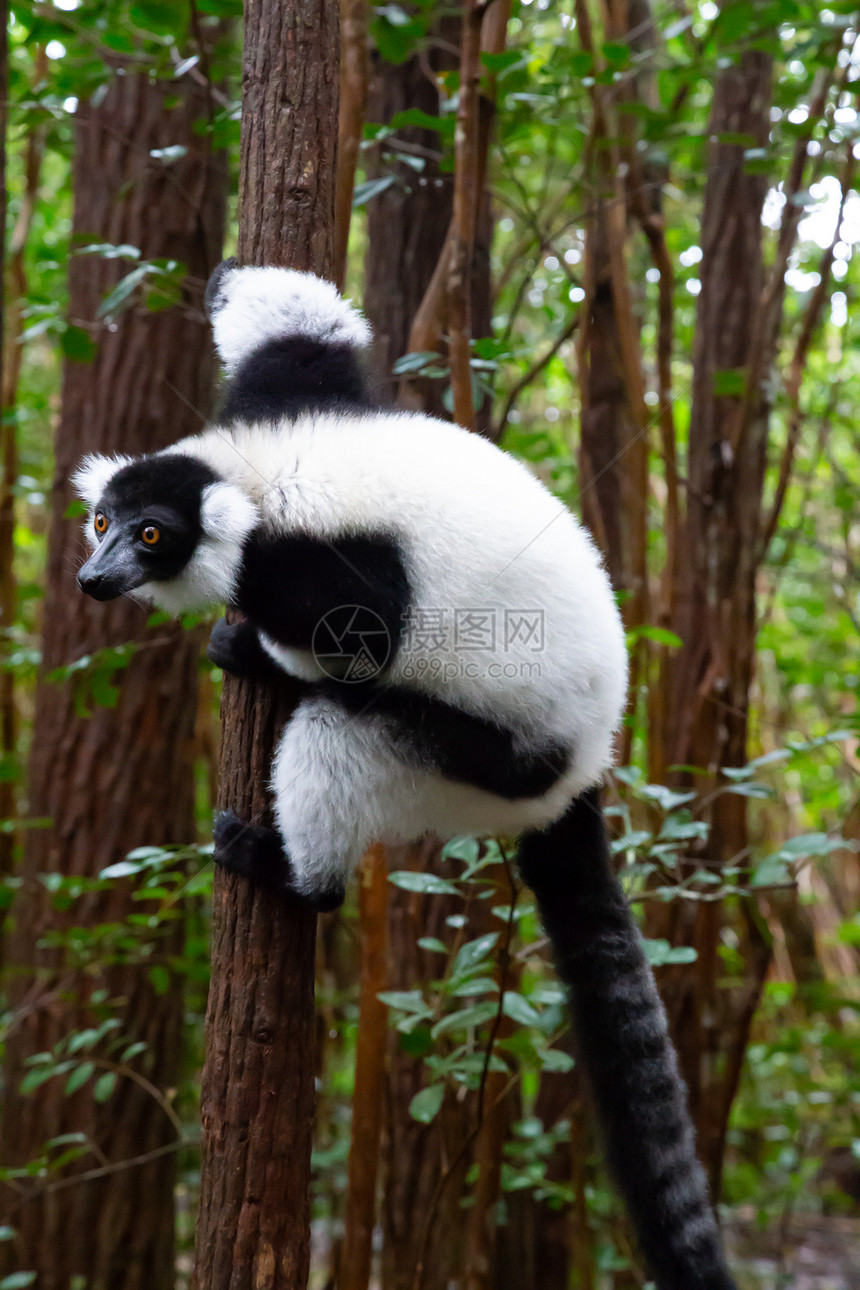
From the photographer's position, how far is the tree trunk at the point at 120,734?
4574mm

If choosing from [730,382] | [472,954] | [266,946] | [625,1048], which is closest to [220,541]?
[266,946]

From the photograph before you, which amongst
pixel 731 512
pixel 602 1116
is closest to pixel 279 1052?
pixel 602 1116

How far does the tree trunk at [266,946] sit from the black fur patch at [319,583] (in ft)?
0.84

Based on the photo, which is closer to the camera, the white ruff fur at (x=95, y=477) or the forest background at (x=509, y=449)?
the white ruff fur at (x=95, y=477)

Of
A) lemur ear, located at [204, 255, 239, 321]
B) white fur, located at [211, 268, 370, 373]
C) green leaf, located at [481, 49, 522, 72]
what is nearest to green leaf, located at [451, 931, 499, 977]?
white fur, located at [211, 268, 370, 373]

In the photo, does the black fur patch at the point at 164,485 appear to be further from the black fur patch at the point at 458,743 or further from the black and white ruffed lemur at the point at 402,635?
the black fur patch at the point at 458,743

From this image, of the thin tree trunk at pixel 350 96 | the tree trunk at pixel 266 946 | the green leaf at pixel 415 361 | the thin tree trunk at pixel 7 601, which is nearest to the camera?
the tree trunk at pixel 266 946

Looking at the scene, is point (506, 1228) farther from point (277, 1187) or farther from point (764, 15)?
point (764, 15)

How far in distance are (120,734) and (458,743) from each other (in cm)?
273

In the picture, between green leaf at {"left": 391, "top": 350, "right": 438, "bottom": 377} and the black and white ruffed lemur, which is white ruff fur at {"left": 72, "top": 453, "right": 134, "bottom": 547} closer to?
the black and white ruffed lemur

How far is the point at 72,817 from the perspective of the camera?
188 inches

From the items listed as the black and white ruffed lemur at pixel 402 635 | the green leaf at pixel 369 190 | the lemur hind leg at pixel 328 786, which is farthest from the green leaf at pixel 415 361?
the lemur hind leg at pixel 328 786

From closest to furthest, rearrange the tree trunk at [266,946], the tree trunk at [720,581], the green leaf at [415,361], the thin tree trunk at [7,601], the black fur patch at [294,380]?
1. the tree trunk at [266,946]
2. the black fur patch at [294,380]
3. the green leaf at [415,361]
4. the tree trunk at [720,581]
5. the thin tree trunk at [7,601]
